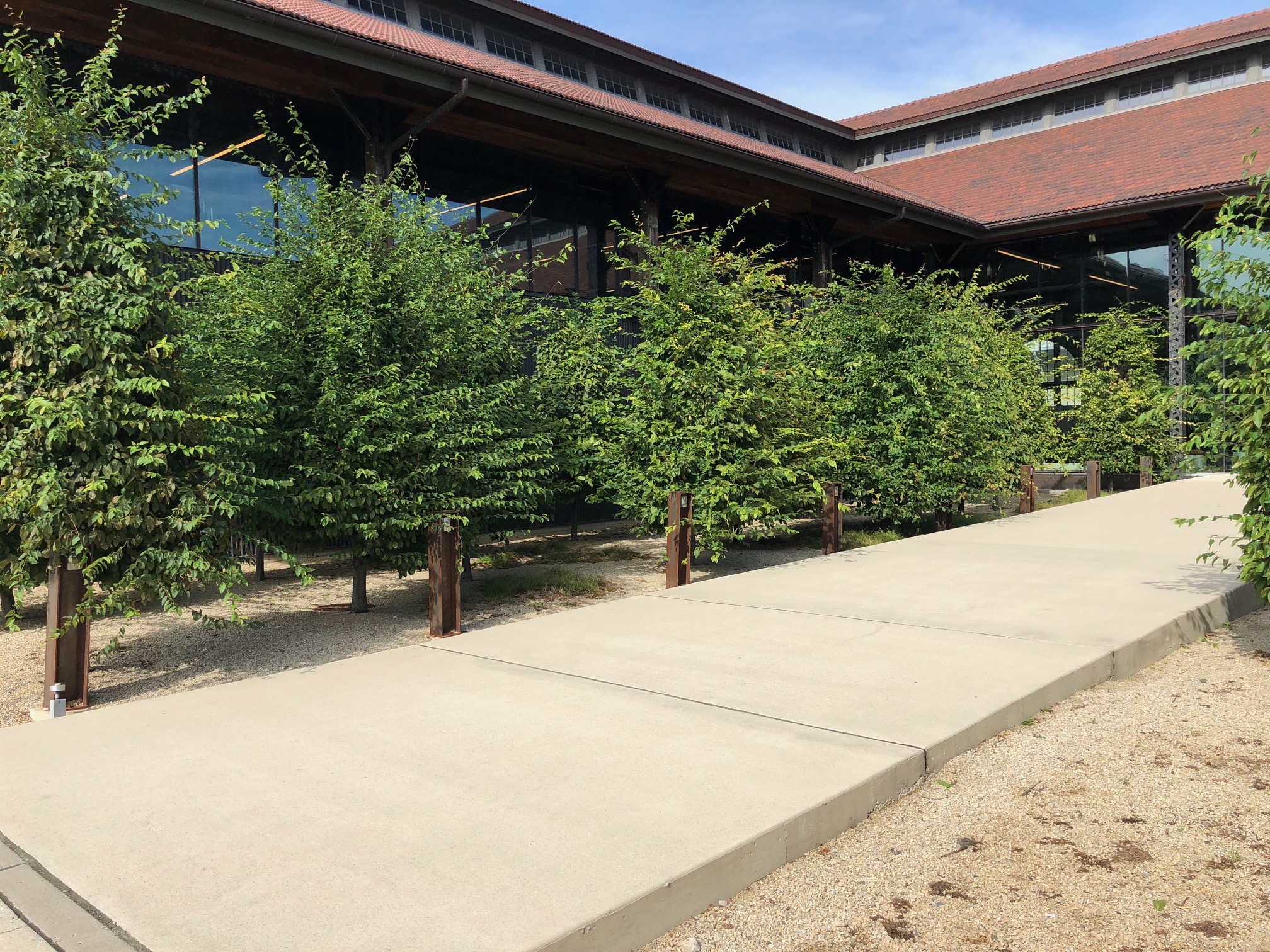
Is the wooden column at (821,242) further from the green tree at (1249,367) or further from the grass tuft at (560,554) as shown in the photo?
the green tree at (1249,367)

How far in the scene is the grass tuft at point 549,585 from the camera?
876cm

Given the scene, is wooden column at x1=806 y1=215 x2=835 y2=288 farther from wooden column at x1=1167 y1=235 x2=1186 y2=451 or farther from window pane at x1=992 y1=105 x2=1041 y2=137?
window pane at x1=992 y1=105 x2=1041 y2=137

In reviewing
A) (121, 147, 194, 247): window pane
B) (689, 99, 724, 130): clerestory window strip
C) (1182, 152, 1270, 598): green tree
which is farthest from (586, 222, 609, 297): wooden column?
(1182, 152, 1270, 598): green tree

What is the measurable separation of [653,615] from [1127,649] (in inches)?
124

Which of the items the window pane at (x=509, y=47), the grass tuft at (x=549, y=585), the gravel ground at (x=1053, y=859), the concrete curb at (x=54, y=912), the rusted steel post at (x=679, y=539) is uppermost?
the window pane at (x=509, y=47)

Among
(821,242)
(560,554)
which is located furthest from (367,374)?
(821,242)

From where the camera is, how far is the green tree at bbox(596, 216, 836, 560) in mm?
9102

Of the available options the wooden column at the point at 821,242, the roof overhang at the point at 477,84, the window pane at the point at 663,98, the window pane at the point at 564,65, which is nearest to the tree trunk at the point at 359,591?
the roof overhang at the point at 477,84

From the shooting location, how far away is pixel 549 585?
898 cm

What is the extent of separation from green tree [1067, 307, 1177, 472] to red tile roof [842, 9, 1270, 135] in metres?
9.01

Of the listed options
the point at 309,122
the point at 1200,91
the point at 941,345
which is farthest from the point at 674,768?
the point at 1200,91

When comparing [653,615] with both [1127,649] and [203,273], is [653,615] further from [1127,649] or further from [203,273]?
[203,273]

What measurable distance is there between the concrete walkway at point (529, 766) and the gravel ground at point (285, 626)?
0.87 meters

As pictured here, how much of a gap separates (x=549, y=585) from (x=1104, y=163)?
2073 centimetres
